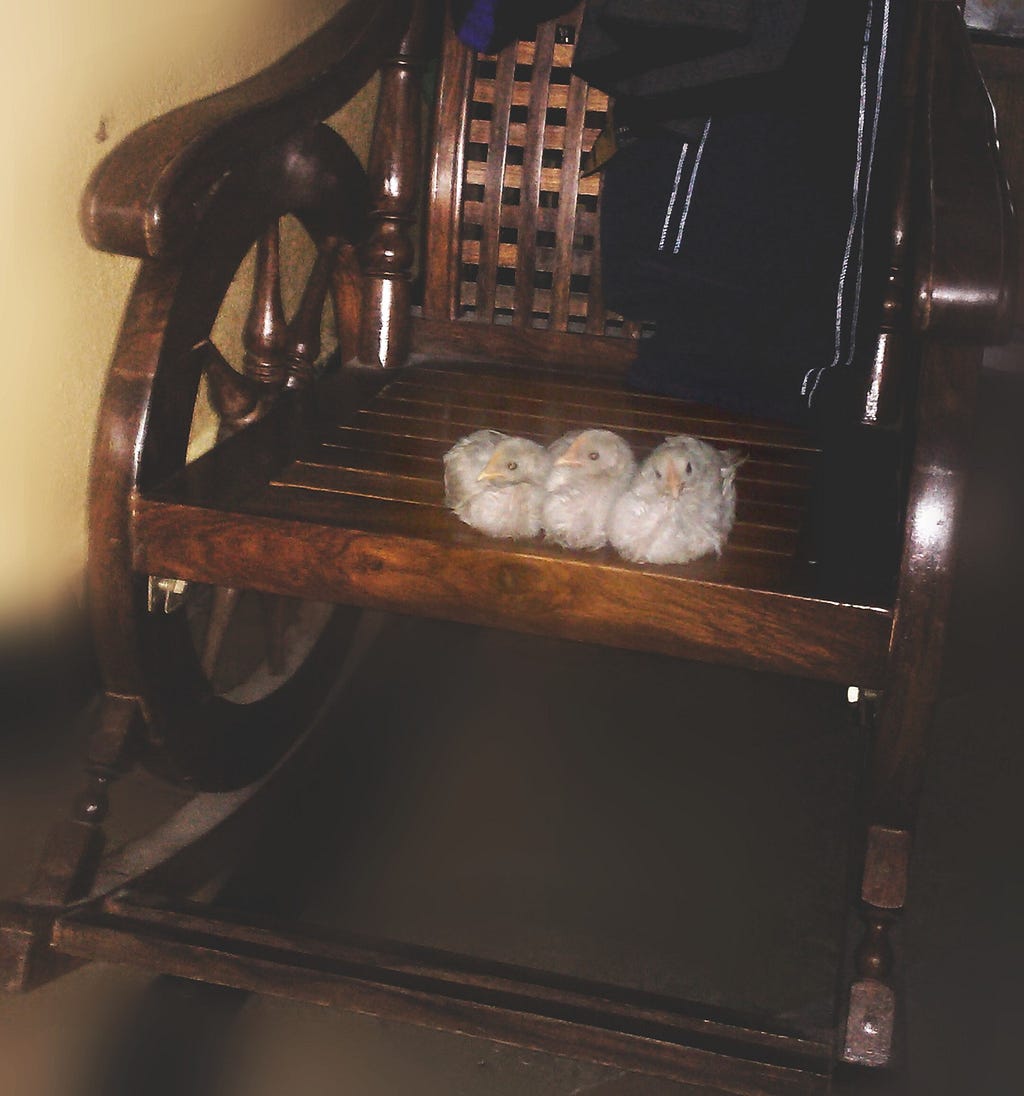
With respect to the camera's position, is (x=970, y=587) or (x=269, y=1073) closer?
(x=269, y=1073)

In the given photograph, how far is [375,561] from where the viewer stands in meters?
1.01

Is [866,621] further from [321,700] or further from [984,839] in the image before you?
[321,700]

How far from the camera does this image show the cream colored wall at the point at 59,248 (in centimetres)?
117

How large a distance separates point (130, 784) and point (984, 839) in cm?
95

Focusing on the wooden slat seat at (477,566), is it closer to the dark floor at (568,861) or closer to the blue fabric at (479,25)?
the dark floor at (568,861)

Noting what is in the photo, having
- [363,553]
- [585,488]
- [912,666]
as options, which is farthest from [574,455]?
[912,666]

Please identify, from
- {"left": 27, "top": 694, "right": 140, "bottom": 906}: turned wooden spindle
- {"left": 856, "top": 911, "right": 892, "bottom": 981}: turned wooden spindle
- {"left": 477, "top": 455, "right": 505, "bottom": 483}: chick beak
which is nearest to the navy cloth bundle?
{"left": 477, "top": 455, "right": 505, "bottom": 483}: chick beak

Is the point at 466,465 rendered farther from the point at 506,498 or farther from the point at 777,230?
the point at 777,230

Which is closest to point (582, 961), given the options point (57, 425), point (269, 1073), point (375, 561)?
point (269, 1073)

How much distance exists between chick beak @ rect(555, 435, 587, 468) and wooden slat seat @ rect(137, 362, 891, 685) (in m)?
0.09

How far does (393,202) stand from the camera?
58.0 inches

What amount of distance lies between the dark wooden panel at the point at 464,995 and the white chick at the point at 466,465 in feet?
1.23

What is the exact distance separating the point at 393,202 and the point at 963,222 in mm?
716

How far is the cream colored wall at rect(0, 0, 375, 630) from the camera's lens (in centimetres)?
117
